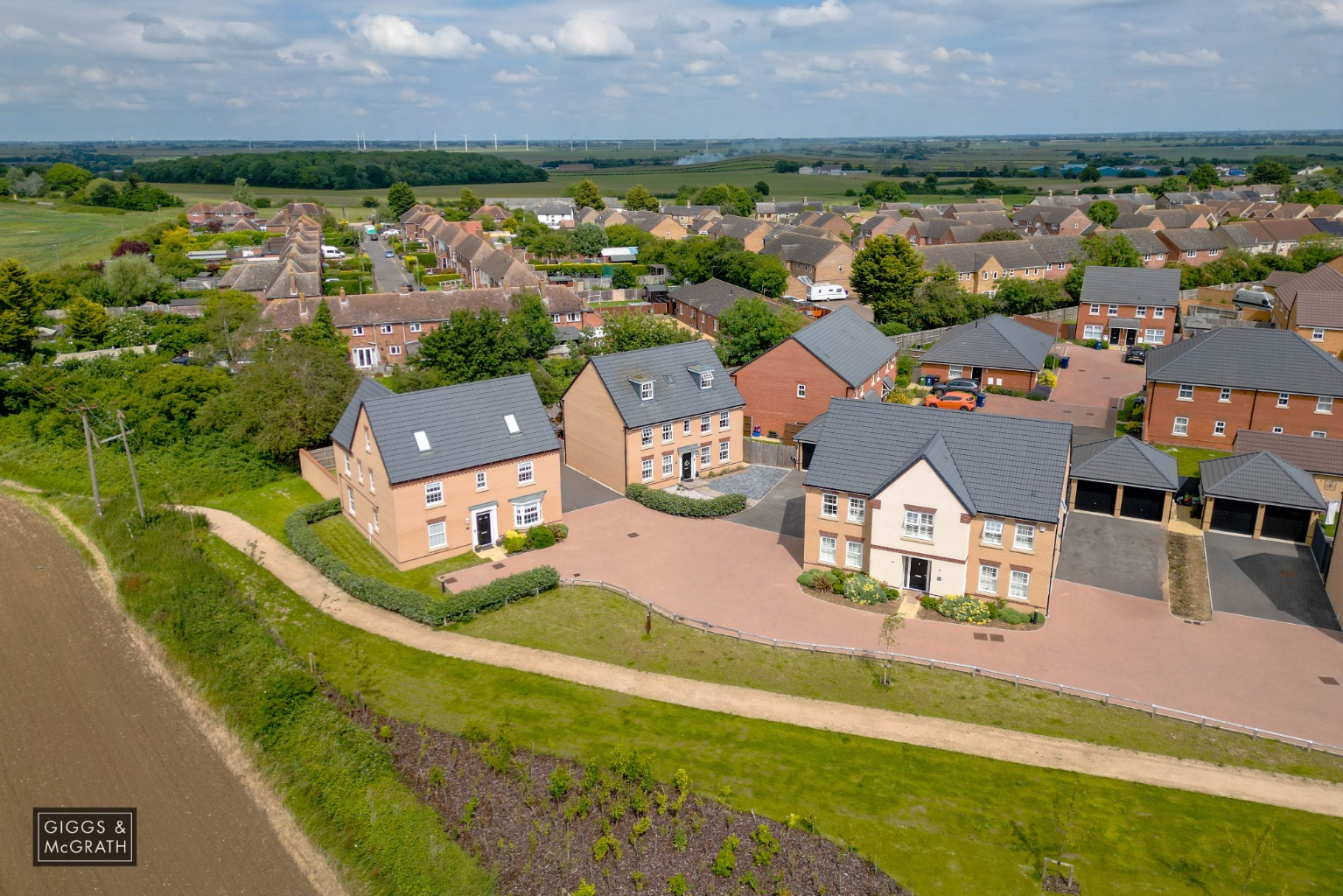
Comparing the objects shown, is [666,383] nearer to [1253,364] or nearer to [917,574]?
[917,574]

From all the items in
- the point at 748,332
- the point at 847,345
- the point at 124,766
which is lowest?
the point at 124,766

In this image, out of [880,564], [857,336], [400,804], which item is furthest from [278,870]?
[857,336]

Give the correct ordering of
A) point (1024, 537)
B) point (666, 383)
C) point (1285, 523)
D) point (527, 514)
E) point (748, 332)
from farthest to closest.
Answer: point (748, 332)
point (666, 383)
point (527, 514)
point (1285, 523)
point (1024, 537)

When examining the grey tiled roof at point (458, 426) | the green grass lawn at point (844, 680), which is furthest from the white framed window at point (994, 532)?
the grey tiled roof at point (458, 426)

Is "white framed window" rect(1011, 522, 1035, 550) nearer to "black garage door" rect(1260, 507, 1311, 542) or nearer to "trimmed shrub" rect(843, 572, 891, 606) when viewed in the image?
"trimmed shrub" rect(843, 572, 891, 606)

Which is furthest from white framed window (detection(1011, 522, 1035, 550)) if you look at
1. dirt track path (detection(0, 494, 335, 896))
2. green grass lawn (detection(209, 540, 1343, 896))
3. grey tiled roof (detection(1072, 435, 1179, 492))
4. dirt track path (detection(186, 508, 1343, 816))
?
dirt track path (detection(0, 494, 335, 896))

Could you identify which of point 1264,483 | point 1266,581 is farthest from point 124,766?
point 1264,483
